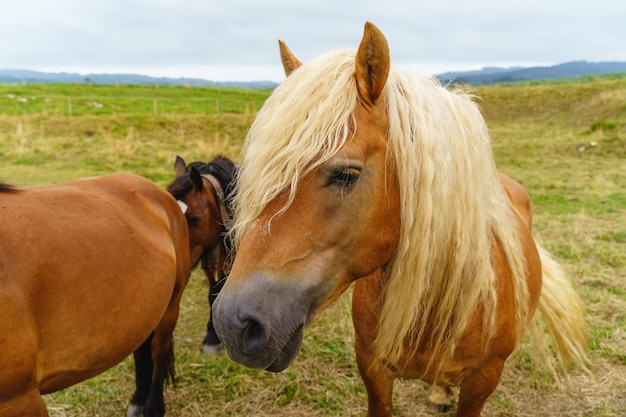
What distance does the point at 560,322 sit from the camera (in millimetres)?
3053

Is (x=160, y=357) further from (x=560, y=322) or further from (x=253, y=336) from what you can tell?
(x=560, y=322)

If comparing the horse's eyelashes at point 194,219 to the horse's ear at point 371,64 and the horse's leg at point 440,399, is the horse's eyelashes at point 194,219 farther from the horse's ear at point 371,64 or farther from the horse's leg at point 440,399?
the horse's ear at point 371,64

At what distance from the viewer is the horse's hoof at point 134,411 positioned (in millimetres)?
2997

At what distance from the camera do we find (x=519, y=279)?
195 cm

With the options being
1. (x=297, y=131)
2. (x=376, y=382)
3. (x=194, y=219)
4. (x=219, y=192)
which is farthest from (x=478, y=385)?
(x=219, y=192)

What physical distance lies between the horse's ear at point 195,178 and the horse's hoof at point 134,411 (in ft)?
5.40

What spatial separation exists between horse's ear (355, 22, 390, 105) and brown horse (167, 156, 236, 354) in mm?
2286

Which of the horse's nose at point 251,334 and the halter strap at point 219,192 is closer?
the horse's nose at point 251,334

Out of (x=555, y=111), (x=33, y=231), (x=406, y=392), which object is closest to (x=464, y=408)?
(x=406, y=392)

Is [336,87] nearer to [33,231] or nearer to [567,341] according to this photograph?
[33,231]

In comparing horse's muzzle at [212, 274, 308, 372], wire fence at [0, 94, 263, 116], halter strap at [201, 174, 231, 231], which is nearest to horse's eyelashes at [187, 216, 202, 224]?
halter strap at [201, 174, 231, 231]

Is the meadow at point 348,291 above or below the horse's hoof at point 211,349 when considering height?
above

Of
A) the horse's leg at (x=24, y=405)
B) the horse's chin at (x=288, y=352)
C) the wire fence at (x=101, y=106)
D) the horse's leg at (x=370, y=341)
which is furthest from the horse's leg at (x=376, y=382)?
the wire fence at (x=101, y=106)

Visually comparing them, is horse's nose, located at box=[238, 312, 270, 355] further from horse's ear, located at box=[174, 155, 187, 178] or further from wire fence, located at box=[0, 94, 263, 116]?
wire fence, located at box=[0, 94, 263, 116]
